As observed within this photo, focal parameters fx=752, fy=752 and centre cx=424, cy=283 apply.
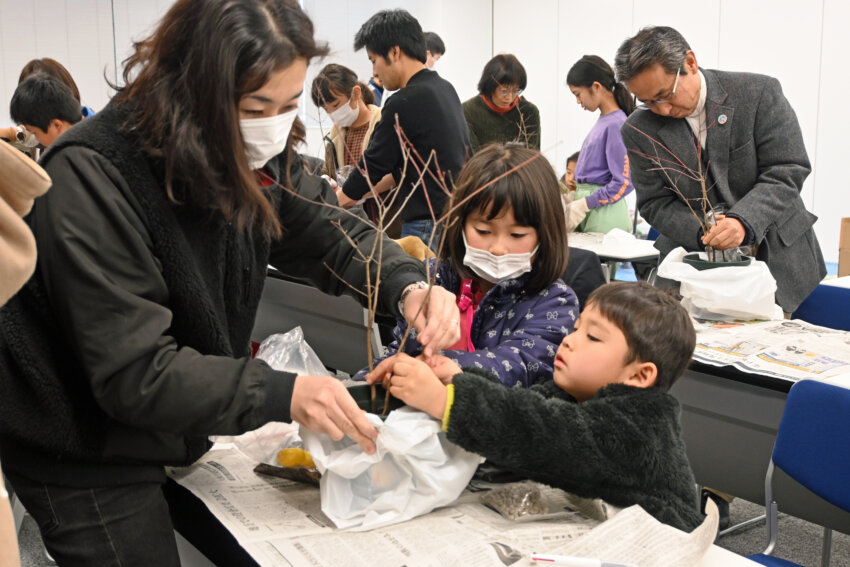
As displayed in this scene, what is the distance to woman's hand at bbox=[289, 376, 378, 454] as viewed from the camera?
1.03 m

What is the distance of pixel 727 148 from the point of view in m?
2.73

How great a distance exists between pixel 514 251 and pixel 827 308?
1618 mm

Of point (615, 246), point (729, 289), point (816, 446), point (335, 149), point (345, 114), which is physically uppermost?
point (345, 114)

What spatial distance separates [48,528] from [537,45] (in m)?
8.33

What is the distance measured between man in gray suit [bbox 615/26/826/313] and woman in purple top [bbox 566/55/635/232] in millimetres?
1662

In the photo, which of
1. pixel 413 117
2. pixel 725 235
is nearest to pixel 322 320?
pixel 413 117

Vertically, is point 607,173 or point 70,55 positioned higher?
point 70,55

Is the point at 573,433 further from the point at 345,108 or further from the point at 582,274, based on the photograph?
the point at 345,108

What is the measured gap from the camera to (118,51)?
24.0 ft

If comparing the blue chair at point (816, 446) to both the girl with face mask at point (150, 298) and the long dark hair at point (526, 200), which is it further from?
the girl with face mask at point (150, 298)

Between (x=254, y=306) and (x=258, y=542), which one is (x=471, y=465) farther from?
(x=254, y=306)

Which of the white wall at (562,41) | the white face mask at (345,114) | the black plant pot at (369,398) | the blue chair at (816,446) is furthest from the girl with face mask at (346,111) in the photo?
the black plant pot at (369,398)

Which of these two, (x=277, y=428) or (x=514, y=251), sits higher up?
(x=514, y=251)

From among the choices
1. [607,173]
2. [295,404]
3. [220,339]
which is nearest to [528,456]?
[295,404]
